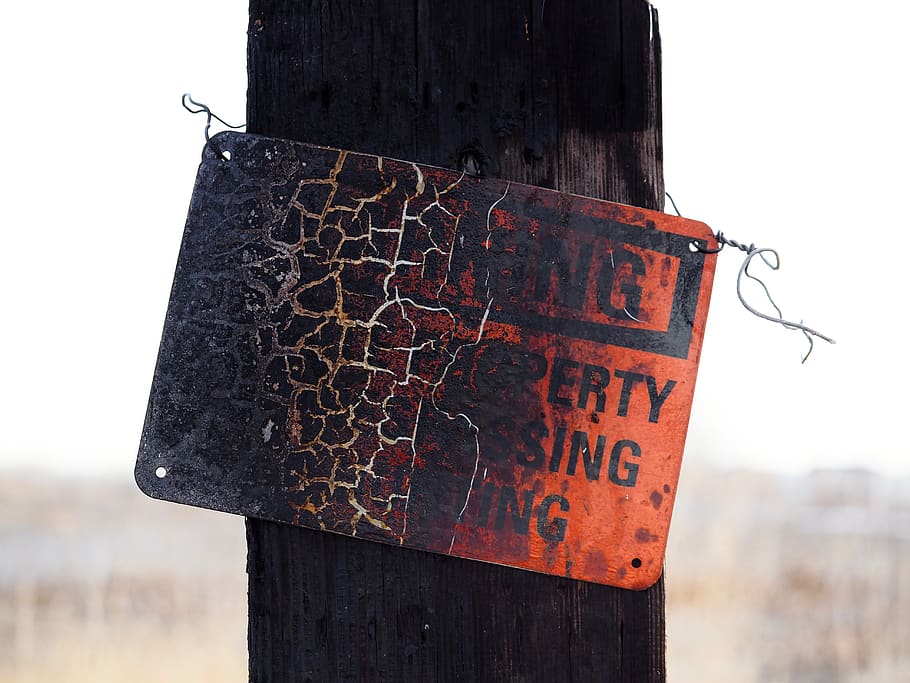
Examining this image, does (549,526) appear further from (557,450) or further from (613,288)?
(613,288)

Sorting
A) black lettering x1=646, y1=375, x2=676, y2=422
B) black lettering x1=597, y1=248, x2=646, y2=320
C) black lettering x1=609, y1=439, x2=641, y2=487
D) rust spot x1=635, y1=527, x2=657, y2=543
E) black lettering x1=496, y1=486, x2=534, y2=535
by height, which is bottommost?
rust spot x1=635, y1=527, x2=657, y2=543

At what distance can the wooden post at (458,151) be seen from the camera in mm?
856

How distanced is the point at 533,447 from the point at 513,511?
7 centimetres

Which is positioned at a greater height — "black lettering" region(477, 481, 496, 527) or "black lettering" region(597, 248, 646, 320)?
"black lettering" region(597, 248, 646, 320)

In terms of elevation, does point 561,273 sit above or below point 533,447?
above

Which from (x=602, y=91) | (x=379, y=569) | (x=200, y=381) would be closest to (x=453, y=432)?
(x=379, y=569)

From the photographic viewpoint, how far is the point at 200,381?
869 mm

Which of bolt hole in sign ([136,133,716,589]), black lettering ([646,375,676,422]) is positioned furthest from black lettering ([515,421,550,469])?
black lettering ([646,375,676,422])

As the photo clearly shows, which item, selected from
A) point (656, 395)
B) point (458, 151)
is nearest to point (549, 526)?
point (656, 395)

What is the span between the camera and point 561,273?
0.86m

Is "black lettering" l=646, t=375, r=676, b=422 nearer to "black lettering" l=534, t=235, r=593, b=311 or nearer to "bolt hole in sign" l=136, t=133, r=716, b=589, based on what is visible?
"bolt hole in sign" l=136, t=133, r=716, b=589

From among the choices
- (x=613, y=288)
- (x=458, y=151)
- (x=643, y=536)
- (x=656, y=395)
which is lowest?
(x=643, y=536)

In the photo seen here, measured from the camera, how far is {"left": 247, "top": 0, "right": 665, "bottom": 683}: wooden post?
86 centimetres

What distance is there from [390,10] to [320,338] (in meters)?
0.36
